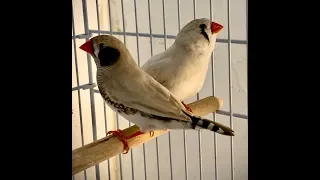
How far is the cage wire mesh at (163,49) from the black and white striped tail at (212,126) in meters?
0.30

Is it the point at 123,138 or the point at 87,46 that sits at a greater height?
the point at 87,46

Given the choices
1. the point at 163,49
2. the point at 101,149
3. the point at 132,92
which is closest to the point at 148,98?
the point at 132,92

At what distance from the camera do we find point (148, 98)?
2.35 ft

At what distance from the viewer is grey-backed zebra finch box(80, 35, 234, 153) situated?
710 mm

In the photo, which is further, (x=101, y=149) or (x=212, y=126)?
(x=101, y=149)

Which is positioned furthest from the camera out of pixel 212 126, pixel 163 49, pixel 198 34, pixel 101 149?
pixel 163 49

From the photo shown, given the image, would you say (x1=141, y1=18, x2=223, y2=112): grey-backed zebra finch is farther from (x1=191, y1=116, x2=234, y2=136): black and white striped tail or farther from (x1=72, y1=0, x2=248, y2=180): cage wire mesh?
(x1=191, y1=116, x2=234, y2=136): black and white striped tail

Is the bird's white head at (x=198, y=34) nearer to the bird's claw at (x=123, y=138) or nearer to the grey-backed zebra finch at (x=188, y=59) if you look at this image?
the grey-backed zebra finch at (x=188, y=59)

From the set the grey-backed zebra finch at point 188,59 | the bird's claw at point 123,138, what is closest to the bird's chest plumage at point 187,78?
the grey-backed zebra finch at point 188,59

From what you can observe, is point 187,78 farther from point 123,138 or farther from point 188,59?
point 123,138

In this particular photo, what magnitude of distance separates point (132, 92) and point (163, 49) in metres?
0.44

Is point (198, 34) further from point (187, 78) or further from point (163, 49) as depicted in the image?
point (163, 49)

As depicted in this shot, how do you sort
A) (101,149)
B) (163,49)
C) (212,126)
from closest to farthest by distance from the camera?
(212,126) < (101,149) < (163,49)
